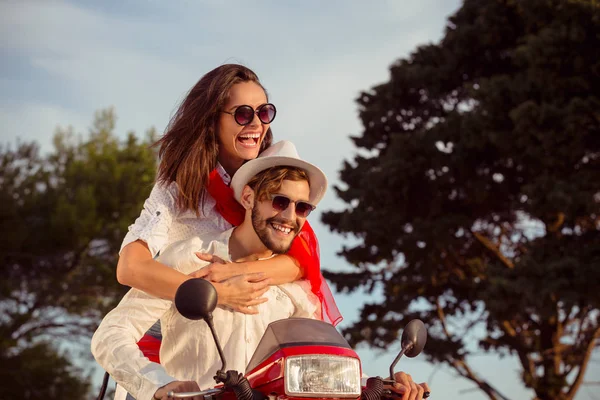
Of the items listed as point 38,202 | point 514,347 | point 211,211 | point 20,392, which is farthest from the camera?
point 38,202

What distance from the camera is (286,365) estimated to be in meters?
1.99

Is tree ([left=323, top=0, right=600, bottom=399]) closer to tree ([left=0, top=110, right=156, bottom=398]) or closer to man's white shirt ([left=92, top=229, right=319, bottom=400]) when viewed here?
tree ([left=0, top=110, right=156, bottom=398])

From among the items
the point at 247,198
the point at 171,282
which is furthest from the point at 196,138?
the point at 171,282

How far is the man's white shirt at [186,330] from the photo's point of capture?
7.87ft

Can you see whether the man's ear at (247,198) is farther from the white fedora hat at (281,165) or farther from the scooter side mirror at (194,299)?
the scooter side mirror at (194,299)

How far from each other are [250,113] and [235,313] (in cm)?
95

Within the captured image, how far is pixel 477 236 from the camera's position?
17.6 metres

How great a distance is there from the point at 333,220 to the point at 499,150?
4.50m

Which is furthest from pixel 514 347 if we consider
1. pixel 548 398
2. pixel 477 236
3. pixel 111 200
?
pixel 111 200

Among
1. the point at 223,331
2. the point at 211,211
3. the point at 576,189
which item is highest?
the point at 576,189

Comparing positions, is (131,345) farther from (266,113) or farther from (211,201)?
(266,113)

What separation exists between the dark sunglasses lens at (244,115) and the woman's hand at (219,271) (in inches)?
27.1

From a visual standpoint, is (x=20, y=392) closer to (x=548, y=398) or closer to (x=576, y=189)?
(x=548, y=398)

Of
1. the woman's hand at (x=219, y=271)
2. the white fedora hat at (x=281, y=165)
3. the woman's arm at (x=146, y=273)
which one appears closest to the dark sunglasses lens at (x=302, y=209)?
the white fedora hat at (x=281, y=165)
